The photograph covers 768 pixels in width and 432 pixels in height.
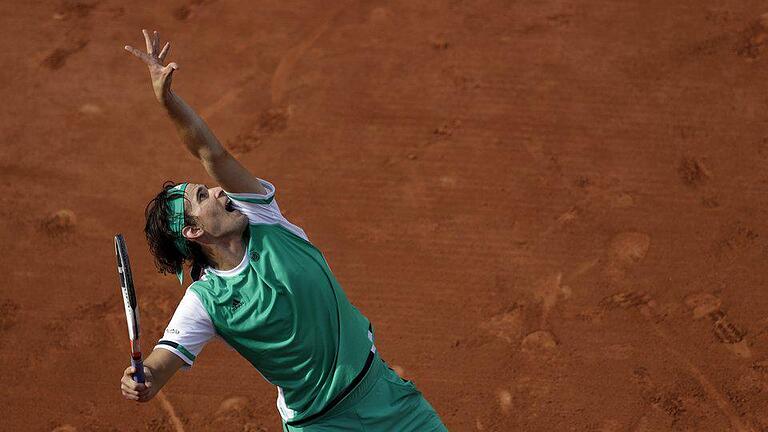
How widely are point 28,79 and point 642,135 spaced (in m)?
5.23

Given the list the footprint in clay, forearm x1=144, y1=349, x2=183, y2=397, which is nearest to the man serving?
forearm x1=144, y1=349, x2=183, y2=397

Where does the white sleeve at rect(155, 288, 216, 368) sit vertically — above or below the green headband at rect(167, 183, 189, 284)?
below

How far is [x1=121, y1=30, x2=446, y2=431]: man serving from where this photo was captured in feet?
12.6

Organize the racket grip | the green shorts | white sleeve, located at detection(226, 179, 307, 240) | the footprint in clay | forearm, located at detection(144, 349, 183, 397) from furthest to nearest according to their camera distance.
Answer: the footprint in clay → the green shorts → white sleeve, located at detection(226, 179, 307, 240) → forearm, located at detection(144, 349, 183, 397) → the racket grip

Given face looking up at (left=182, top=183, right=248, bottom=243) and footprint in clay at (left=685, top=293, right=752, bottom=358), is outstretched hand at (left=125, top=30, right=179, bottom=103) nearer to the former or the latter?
face looking up at (left=182, top=183, right=248, bottom=243)

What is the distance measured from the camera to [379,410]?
4191 millimetres

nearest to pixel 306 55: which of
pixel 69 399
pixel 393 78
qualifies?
pixel 393 78

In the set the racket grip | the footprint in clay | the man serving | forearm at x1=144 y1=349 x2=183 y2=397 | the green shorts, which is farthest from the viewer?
the footprint in clay

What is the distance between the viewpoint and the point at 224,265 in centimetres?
394

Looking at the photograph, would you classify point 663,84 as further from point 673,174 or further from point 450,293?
point 450,293

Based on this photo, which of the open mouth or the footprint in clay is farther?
the footprint in clay

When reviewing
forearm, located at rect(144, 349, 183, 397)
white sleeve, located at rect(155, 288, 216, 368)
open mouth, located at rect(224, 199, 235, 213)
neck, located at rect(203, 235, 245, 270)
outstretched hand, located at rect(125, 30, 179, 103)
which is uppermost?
outstretched hand, located at rect(125, 30, 179, 103)

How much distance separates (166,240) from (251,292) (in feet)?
1.48

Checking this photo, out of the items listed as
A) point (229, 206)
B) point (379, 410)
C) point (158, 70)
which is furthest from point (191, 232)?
point (379, 410)
